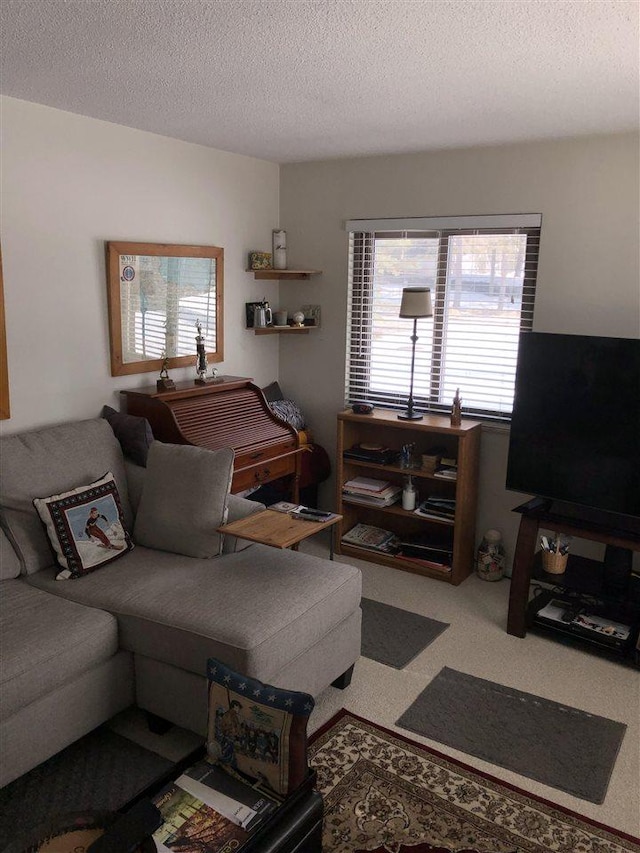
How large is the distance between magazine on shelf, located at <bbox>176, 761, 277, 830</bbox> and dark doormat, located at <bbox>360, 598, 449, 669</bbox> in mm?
1396

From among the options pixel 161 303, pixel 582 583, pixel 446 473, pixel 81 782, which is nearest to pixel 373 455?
pixel 446 473

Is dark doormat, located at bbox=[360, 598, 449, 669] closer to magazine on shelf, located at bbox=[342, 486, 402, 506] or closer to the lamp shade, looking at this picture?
magazine on shelf, located at bbox=[342, 486, 402, 506]

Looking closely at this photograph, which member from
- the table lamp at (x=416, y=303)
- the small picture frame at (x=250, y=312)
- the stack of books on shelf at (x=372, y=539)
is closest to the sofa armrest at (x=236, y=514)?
the stack of books on shelf at (x=372, y=539)

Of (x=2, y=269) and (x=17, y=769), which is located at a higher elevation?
(x=2, y=269)

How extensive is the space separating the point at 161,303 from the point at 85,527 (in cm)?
149

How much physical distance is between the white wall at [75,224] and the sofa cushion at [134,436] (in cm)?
24

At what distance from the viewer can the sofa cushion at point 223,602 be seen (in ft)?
7.95

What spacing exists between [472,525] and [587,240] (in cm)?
171

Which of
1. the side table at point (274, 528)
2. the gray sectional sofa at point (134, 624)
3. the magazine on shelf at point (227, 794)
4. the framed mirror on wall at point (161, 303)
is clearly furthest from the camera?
the framed mirror on wall at point (161, 303)

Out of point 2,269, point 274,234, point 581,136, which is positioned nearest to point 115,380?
point 2,269

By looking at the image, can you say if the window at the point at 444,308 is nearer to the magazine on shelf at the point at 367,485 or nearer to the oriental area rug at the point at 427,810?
the magazine on shelf at the point at 367,485

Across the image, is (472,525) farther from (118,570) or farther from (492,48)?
(492,48)

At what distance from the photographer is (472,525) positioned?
4.12 meters

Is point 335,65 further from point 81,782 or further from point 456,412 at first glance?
point 81,782
